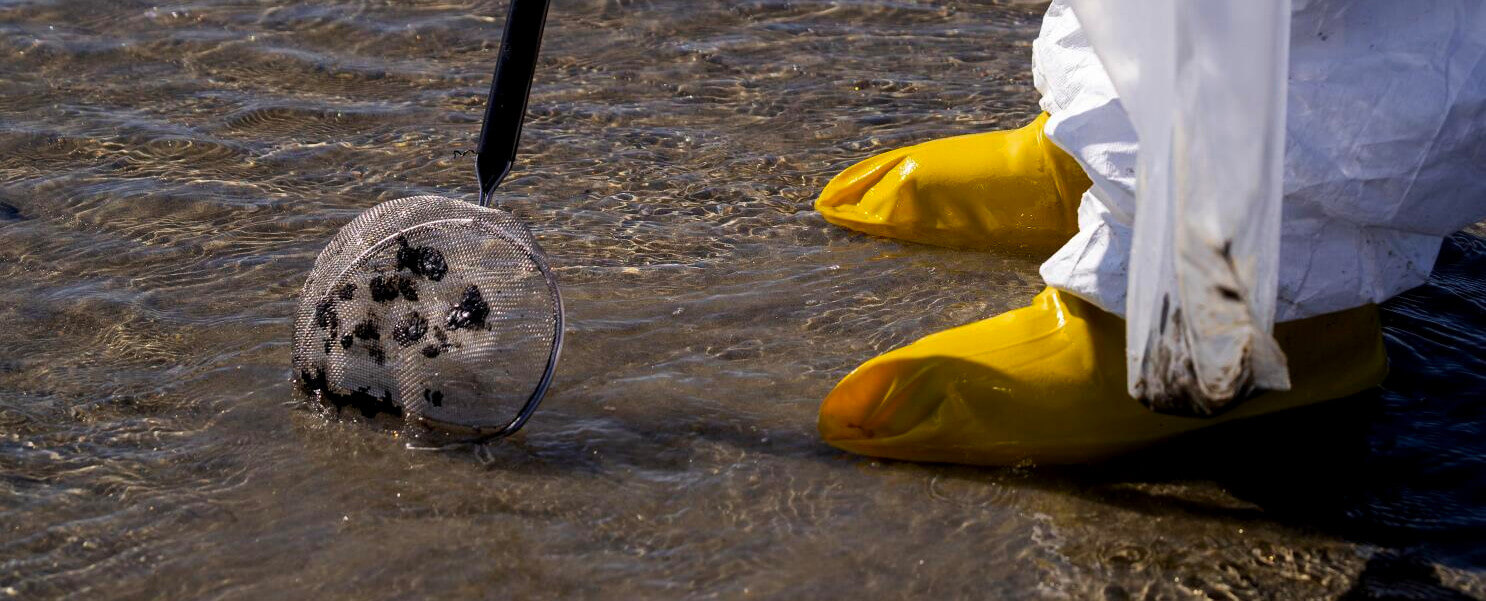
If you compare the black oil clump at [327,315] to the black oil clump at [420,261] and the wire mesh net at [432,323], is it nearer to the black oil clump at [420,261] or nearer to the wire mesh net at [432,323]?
the wire mesh net at [432,323]

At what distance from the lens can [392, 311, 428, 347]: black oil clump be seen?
2350mm

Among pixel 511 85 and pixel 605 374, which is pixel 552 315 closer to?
pixel 605 374

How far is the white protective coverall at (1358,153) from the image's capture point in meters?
2.11

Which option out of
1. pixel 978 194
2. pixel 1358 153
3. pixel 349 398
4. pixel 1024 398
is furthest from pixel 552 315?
pixel 1358 153

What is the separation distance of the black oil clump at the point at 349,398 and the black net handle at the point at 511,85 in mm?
428

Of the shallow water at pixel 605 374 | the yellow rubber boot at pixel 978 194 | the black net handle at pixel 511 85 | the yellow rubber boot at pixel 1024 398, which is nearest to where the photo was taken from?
the shallow water at pixel 605 374

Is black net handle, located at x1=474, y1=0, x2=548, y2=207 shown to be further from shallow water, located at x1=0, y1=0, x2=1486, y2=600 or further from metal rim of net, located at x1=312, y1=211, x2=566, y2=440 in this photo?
shallow water, located at x1=0, y1=0, x2=1486, y2=600

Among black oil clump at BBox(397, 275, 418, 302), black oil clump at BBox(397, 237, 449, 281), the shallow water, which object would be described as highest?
black oil clump at BBox(397, 237, 449, 281)

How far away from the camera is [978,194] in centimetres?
301

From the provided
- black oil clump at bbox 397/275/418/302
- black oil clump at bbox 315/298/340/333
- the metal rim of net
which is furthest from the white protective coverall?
black oil clump at bbox 315/298/340/333

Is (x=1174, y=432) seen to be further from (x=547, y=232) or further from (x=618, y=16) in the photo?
(x=618, y=16)

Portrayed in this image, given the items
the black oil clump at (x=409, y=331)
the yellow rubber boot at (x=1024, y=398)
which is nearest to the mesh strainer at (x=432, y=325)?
the black oil clump at (x=409, y=331)

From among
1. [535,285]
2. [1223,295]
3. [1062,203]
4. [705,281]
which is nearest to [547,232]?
[705,281]

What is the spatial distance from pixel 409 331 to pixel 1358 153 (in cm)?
155
